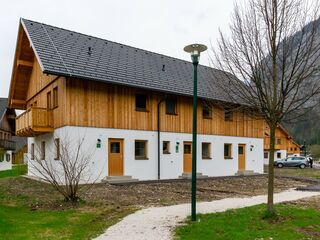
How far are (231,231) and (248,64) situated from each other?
3907 millimetres

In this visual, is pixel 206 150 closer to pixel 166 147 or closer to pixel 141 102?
pixel 166 147

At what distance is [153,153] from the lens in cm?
2089

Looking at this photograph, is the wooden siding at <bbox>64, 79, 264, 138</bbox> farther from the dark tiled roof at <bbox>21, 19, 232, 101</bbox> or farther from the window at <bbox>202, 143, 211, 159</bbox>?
Answer: the window at <bbox>202, 143, 211, 159</bbox>

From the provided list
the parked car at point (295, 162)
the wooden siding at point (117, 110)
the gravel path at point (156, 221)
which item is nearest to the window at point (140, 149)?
the wooden siding at point (117, 110)

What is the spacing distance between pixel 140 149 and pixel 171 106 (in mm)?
3530

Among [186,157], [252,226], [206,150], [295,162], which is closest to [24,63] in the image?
[186,157]

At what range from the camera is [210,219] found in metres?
8.65

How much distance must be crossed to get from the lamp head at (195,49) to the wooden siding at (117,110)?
6.84 m

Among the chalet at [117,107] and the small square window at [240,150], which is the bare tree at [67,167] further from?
the small square window at [240,150]

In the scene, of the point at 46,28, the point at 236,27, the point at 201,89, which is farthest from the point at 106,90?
the point at 236,27

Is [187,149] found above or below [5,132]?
below

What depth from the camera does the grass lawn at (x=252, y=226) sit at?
23.6 feet

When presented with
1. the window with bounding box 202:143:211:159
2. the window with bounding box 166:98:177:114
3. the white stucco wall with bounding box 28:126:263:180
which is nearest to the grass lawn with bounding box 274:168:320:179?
the white stucco wall with bounding box 28:126:263:180

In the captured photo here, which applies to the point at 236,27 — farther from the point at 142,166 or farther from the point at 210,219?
the point at 142,166
